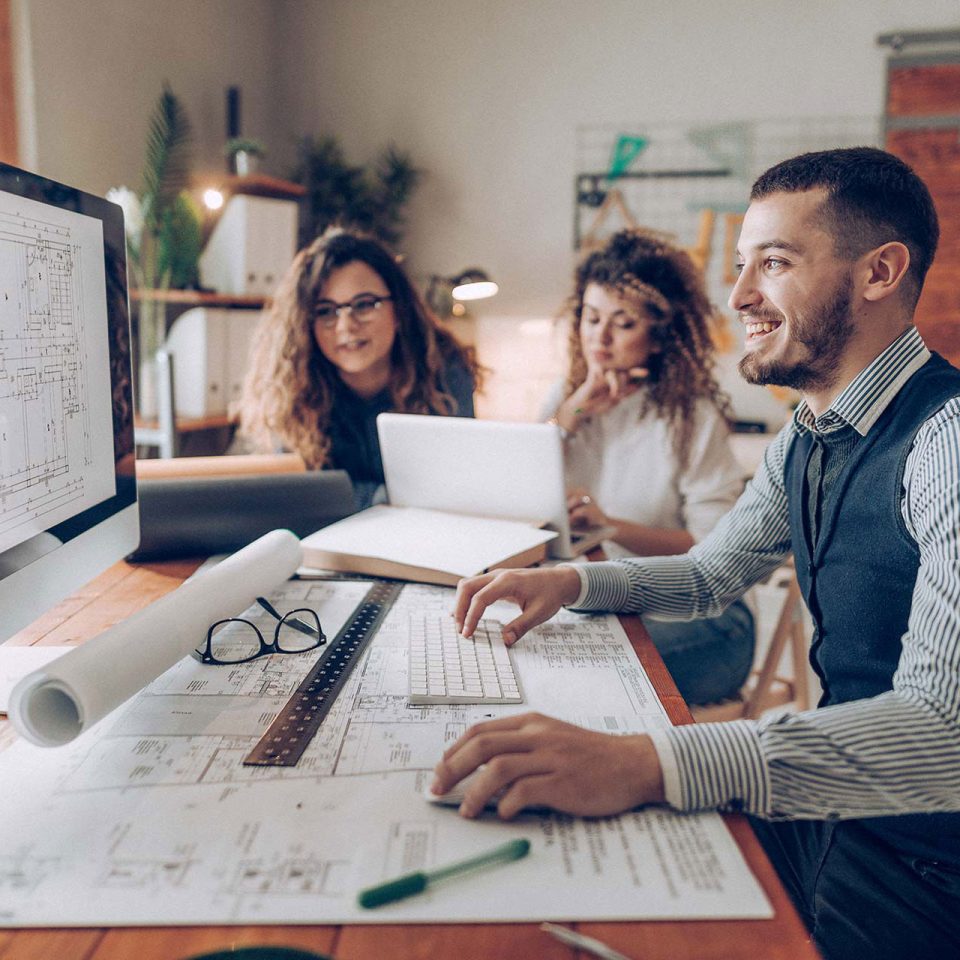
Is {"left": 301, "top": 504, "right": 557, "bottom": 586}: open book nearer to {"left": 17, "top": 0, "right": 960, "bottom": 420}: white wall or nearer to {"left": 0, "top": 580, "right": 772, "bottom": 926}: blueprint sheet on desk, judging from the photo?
{"left": 0, "top": 580, "right": 772, "bottom": 926}: blueprint sheet on desk

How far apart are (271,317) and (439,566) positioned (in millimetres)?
995

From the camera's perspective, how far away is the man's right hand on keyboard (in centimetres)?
96

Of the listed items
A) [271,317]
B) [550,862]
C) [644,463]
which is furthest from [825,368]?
[271,317]

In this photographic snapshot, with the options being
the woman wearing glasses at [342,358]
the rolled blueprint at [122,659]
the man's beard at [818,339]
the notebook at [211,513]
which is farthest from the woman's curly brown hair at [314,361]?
the man's beard at [818,339]

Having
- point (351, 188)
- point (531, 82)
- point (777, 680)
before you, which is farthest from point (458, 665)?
point (531, 82)

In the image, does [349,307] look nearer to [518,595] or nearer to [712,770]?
[518,595]

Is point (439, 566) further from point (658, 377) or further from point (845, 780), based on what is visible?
point (658, 377)

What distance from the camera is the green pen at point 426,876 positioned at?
1.70 feet

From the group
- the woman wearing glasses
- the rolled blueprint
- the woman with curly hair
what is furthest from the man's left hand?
the woman wearing glasses

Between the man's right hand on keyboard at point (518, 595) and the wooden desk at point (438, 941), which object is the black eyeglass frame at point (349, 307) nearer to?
the man's right hand on keyboard at point (518, 595)

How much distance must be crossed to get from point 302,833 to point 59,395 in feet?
1.57

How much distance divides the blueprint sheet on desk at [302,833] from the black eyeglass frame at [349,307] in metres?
1.15

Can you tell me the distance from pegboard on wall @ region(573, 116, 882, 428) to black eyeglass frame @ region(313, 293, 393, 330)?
6.96 feet

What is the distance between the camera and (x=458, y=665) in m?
0.87
